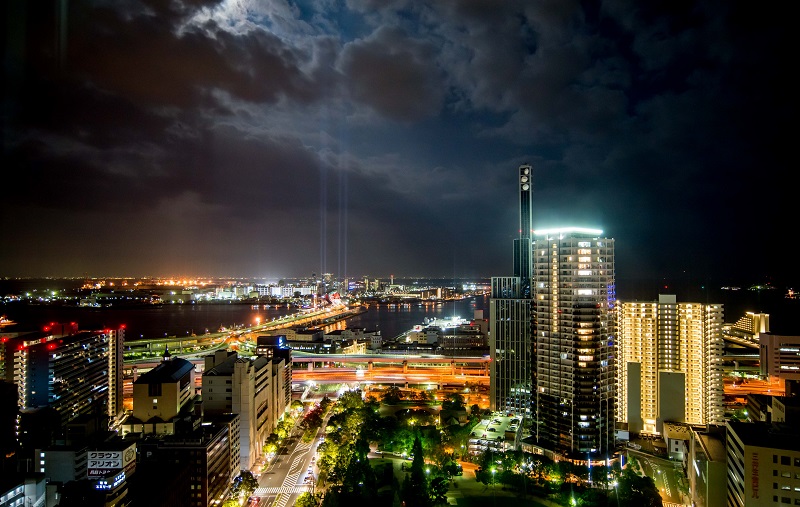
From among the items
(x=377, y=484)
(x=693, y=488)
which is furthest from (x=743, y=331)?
(x=377, y=484)

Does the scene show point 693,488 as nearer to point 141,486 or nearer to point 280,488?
point 280,488

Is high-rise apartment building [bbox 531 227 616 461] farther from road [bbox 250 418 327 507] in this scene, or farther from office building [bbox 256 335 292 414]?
office building [bbox 256 335 292 414]

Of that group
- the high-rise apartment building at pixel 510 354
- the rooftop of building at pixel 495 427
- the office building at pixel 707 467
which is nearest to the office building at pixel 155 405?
the rooftop of building at pixel 495 427

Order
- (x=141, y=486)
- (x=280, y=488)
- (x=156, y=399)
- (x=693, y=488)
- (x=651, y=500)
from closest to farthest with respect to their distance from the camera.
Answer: (x=141, y=486) < (x=651, y=500) < (x=693, y=488) < (x=280, y=488) < (x=156, y=399)

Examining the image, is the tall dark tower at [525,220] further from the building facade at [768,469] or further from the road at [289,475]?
the building facade at [768,469]

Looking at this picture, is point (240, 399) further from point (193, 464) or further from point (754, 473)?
point (754, 473)

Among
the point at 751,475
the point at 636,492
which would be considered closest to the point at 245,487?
the point at 636,492
